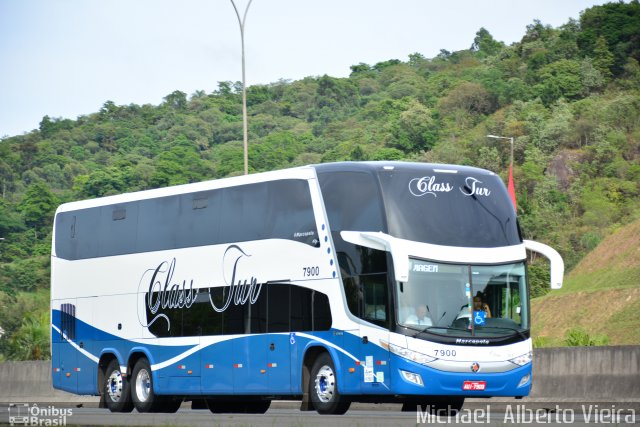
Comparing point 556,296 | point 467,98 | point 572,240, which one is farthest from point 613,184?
point 467,98

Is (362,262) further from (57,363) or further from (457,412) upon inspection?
(57,363)

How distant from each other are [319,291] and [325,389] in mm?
1646

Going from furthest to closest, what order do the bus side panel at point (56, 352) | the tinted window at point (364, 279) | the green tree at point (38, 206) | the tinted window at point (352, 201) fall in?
1. the green tree at point (38, 206)
2. the bus side panel at point (56, 352)
3. the tinted window at point (352, 201)
4. the tinted window at point (364, 279)

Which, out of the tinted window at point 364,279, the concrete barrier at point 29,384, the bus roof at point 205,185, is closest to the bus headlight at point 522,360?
the tinted window at point 364,279

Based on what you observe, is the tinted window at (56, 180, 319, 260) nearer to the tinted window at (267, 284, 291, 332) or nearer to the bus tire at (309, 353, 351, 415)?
the tinted window at (267, 284, 291, 332)

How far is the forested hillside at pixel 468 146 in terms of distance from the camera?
100125 millimetres

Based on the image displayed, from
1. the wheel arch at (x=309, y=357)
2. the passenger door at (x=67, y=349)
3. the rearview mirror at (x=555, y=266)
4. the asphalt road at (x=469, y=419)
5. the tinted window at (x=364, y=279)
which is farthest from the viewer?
the passenger door at (x=67, y=349)

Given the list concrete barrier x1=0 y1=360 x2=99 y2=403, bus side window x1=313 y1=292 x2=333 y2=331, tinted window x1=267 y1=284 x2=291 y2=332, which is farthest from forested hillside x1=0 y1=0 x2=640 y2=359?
bus side window x1=313 y1=292 x2=333 y2=331

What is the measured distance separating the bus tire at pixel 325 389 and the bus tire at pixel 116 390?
6.09 m

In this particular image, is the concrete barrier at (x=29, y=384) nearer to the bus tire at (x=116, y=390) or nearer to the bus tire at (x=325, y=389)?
the bus tire at (x=116, y=390)

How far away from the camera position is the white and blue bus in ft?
67.3

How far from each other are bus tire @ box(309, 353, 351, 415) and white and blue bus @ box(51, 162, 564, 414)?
3cm

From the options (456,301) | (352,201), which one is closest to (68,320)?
(352,201)

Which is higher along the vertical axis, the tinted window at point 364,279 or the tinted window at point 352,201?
the tinted window at point 352,201
